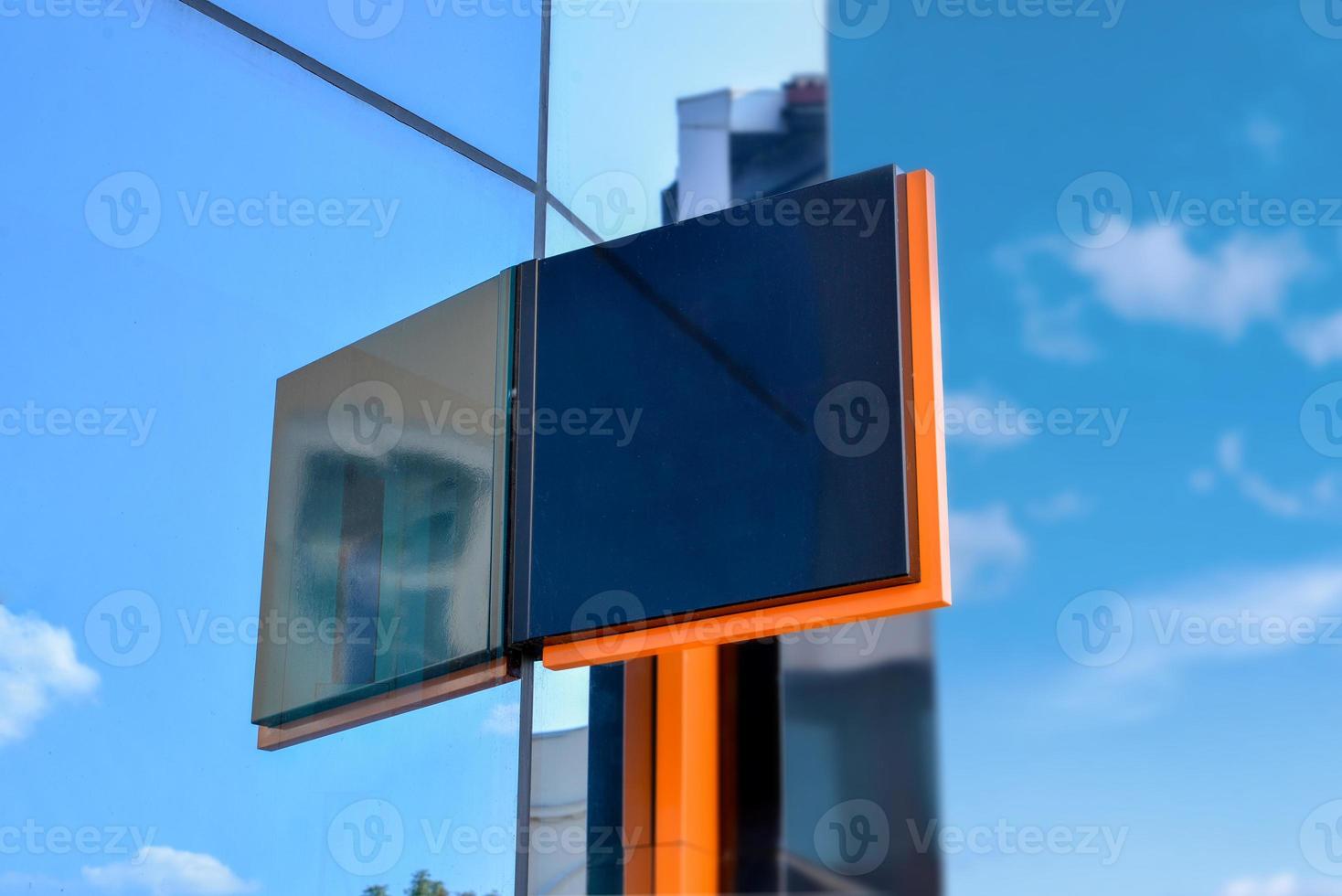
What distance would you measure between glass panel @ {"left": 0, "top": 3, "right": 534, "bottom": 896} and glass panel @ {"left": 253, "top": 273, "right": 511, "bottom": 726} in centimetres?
13

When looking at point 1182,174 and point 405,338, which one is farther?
point 1182,174

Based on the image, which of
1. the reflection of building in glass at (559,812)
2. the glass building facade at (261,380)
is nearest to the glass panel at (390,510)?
the glass building facade at (261,380)

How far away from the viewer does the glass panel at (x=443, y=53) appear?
5.00m

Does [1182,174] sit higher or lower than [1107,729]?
higher

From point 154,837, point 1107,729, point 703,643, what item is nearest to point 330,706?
point 154,837

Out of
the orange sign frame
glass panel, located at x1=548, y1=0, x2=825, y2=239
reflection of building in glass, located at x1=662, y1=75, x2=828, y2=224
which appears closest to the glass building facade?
glass panel, located at x1=548, y1=0, x2=825, y2=239

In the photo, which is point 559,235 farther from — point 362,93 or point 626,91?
point 626,91

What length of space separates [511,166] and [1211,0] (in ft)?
33.8

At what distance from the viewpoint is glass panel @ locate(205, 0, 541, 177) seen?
4996mm

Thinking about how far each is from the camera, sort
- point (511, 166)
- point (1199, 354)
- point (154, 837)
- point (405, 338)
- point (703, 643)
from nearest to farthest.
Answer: point (154, 837), point (703, 643), point (405, 338), point (511, 166), point (1199, 354)

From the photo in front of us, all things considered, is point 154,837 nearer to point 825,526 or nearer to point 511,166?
point 825,526

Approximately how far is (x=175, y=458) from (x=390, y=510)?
91 centimetres

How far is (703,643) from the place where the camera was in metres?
4.44

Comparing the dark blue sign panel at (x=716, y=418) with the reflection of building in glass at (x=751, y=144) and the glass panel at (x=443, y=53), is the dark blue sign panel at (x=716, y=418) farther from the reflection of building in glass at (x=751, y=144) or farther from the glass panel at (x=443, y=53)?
the reflection of building in glass at (x=751, y=144)
